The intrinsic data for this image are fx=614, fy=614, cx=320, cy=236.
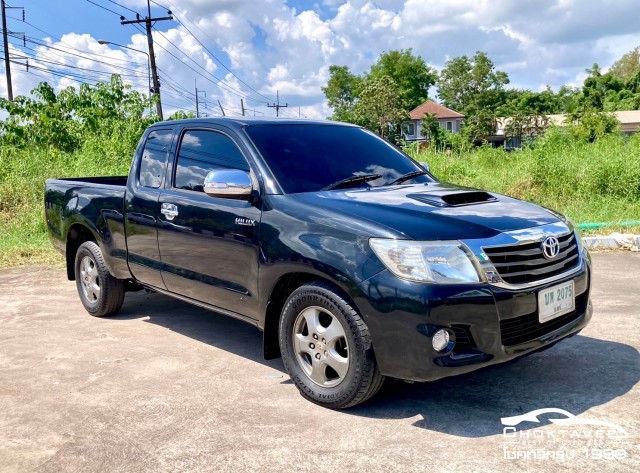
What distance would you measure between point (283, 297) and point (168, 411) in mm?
972

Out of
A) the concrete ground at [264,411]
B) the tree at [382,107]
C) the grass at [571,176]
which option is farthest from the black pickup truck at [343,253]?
the tree at [382,107]

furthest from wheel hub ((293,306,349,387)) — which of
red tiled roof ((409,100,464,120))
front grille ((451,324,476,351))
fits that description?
red tiled roof ((409,100,464,120))

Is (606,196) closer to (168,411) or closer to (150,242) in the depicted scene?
(150,242)

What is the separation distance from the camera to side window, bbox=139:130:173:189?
4.95 m

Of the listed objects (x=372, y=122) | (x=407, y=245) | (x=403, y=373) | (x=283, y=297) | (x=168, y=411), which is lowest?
(x=168, y=411)

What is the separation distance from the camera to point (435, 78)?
288ft

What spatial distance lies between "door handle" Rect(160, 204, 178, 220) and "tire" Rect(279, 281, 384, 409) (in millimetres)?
1348

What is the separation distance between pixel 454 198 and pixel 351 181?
72 centimetres

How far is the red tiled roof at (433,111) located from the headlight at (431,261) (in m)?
76.6

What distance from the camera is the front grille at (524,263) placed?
10.6 feet

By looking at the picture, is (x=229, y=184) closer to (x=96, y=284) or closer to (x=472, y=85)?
(x=96, y=284)

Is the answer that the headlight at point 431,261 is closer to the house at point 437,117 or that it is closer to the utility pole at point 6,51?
the utility pole at point 6,51

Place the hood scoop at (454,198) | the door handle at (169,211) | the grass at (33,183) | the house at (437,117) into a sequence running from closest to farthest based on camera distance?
the hood scoop at (454,198), the door handle at (169,211), the grass at (33,183), the house at (437,117)

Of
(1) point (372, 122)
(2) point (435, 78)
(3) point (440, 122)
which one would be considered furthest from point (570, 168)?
(2) point (435, 78)
